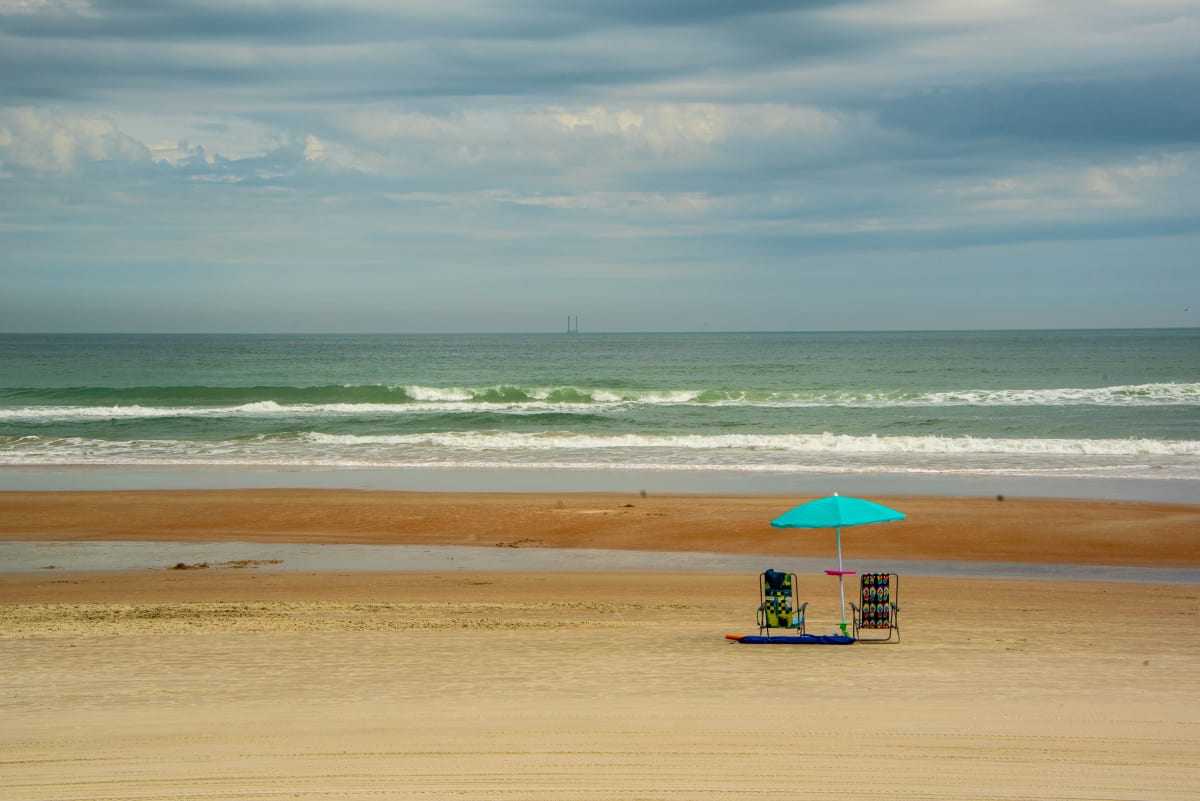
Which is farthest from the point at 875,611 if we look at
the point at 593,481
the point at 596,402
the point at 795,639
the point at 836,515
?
the point at 596,402

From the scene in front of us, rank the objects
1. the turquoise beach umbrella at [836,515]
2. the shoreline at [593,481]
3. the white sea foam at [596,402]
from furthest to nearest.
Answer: the white sea foam at [596,402]
the shoreline at [593,481]
the turquoise beach umbrella at [836,515]

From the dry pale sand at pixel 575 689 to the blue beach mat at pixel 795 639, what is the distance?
0.16m

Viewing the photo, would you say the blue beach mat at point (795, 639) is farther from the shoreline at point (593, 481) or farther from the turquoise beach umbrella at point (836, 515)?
the shoreline at point (593, 481)

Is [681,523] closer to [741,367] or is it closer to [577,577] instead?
[577,577]

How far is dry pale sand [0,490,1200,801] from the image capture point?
600 centimetres

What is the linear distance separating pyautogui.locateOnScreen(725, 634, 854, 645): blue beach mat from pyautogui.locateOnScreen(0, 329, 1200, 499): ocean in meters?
11.6

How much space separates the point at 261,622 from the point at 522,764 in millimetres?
5174

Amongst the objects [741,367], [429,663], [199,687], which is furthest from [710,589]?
[741,367]

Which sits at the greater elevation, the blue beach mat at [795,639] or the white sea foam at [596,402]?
the white sea foam at [596,402]

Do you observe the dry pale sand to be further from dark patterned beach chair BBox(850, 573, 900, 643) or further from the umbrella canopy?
the umbrella canopy

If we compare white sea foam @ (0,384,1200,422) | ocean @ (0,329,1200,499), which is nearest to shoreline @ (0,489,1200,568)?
ocean @ (0,329,1200,499)

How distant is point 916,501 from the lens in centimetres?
1877


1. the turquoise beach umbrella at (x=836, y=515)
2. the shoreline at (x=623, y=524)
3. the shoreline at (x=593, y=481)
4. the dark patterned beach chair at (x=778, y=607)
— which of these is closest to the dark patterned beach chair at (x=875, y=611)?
A: the turquoise beach umbrella at (x=836, y=515)

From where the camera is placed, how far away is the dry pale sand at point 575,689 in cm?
600
